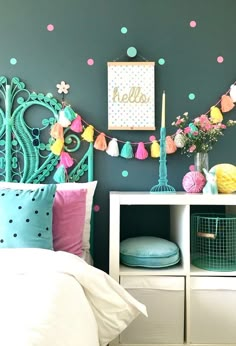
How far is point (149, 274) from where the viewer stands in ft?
5.84

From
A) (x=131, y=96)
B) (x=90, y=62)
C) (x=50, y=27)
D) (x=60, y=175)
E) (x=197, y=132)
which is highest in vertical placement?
(x=50, y=27)

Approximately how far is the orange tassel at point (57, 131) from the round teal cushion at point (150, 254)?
0.76 meters

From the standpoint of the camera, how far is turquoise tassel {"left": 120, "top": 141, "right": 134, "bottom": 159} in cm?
214

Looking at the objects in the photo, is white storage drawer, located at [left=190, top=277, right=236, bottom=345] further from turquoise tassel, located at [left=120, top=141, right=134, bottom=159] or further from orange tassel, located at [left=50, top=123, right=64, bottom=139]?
orange tassel, located at [left=50, top=123, right=64, bottom=139]

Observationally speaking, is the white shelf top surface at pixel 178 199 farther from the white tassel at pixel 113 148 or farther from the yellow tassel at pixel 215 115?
the yellow tassel at pixel 215 115

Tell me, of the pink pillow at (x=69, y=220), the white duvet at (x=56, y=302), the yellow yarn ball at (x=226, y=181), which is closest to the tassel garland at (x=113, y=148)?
the pink pillow at (x=69, y=220)

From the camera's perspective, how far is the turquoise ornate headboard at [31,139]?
2.16m

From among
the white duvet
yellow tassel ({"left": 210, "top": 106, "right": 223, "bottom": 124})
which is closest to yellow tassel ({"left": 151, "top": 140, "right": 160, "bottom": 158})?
yellow tassel ({"left": 210, "top": 106, "right": 223, "bottom": 124})

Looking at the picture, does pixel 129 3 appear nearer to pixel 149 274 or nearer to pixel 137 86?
pixel 137 86

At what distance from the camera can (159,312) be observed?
5.83ft

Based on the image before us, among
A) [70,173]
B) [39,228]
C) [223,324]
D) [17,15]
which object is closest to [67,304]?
[39,228]

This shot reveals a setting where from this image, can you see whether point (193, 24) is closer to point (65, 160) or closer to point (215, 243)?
point (65, 160)

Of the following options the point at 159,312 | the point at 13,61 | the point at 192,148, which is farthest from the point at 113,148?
the point at 159,312

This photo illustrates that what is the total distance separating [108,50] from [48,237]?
1192 millimetres
